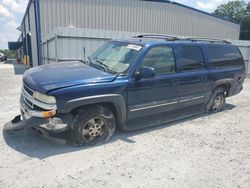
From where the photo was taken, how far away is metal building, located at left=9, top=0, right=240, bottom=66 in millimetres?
11195

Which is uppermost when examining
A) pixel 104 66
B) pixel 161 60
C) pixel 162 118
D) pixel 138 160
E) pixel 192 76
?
pixel 161 60

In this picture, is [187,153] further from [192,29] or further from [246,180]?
[192,29]

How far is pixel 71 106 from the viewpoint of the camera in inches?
154

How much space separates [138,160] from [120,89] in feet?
4.09

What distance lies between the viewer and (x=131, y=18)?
17938 millimetres

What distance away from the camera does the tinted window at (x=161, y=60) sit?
4848mm

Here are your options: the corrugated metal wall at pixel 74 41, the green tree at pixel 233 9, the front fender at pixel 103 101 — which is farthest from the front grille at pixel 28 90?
the green tree at pixel 233 9

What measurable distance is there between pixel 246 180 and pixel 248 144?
58.2 inches

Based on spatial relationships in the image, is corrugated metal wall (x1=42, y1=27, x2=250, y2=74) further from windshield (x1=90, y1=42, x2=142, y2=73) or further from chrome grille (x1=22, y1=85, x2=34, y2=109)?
chrome grille (x1=22, y1=85, x2=34, y2=109)

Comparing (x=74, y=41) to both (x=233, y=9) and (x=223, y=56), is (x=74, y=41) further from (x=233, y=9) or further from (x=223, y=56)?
(x=233, y=9)

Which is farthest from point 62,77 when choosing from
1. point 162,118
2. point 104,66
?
point 162,118

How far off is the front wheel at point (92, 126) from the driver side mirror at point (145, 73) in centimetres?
83

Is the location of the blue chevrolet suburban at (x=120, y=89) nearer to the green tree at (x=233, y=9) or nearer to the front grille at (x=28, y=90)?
the front grille at (x=28, y=90)

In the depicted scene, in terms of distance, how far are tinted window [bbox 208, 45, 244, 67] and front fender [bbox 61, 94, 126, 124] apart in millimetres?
2950
